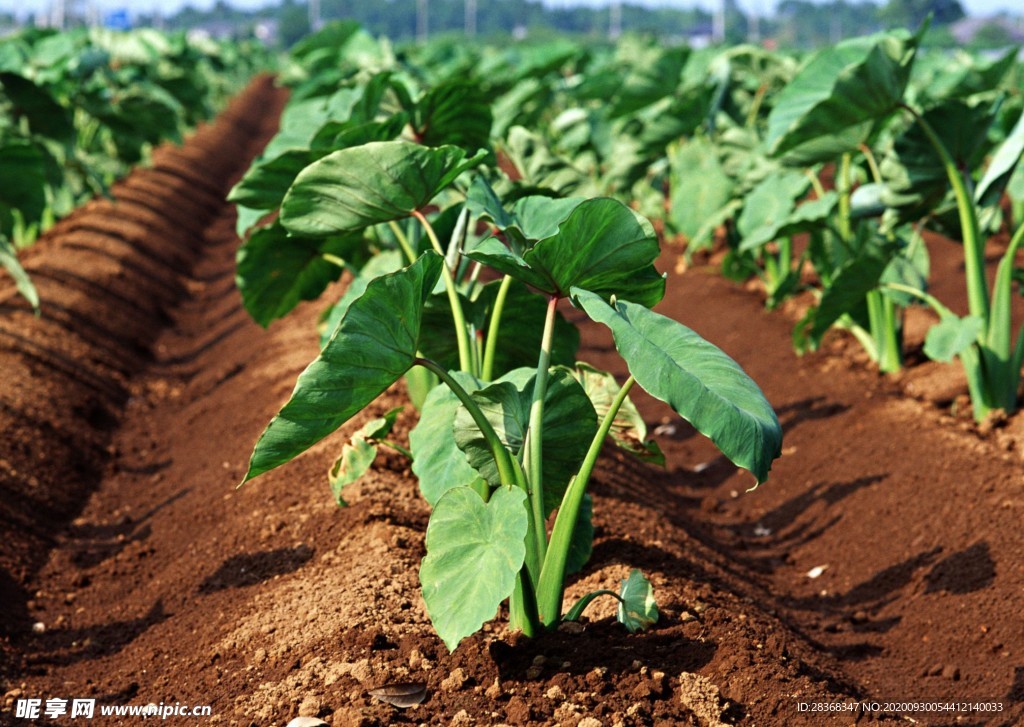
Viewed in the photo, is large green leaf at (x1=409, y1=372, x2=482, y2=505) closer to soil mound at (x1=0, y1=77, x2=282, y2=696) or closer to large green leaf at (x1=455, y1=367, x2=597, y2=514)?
large green leaf at (x1=455, y1=367, x2=597, y2=514)

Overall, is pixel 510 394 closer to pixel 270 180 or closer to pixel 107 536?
pixel 270 180

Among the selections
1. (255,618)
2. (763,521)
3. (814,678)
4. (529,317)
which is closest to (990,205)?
(763,521)

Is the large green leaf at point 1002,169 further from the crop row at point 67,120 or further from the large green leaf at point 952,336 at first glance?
the crop row at point 67,120

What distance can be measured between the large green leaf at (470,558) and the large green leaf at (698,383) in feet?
1.18

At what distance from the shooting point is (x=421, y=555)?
2750 mm

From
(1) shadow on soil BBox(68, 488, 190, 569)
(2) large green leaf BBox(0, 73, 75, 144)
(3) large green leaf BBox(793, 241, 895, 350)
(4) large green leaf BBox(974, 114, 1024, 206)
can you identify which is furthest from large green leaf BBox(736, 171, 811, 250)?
(2) large green leaf BBox(0, 73, 75, 144)

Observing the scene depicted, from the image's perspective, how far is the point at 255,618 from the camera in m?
2.55

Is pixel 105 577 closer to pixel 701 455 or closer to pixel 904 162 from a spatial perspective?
pixel 701 455

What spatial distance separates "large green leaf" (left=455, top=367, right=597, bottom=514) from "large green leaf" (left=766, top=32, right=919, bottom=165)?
156 centimetres

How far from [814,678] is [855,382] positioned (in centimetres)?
248

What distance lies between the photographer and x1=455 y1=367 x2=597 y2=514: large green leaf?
7.30 ft

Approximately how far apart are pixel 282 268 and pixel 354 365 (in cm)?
162

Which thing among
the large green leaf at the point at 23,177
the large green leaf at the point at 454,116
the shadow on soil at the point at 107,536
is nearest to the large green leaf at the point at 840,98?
the large green leaf at the point at 454,116

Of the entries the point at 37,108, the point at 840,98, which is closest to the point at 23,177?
the point at 37,108
